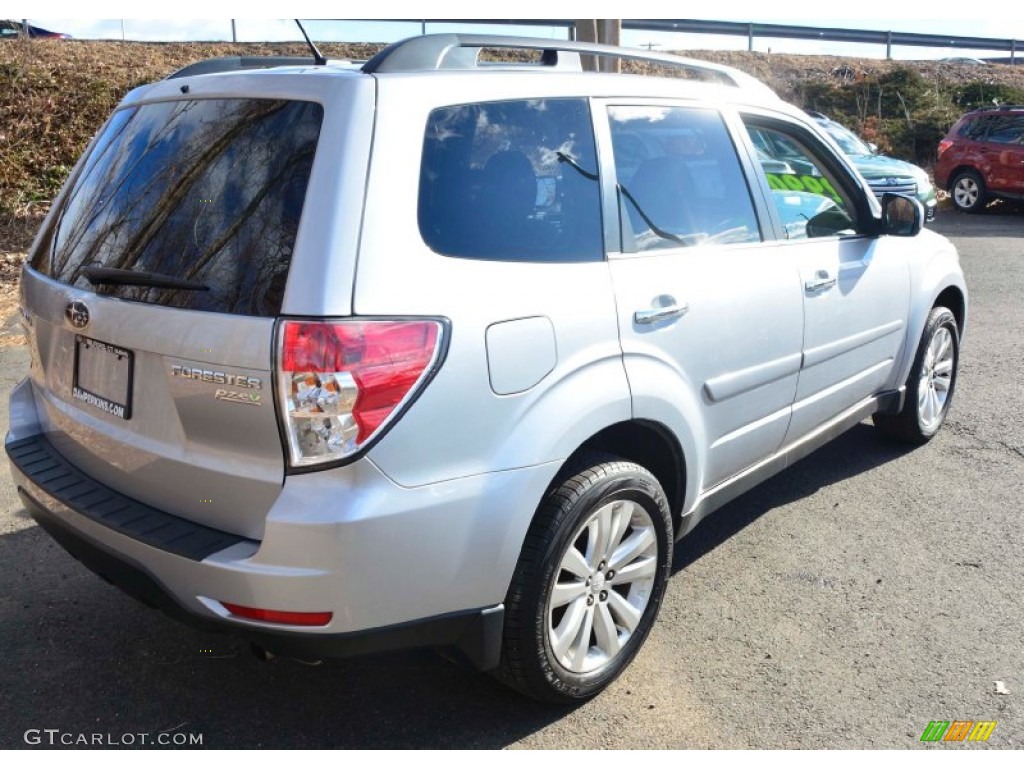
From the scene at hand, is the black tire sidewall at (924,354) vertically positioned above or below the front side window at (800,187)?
below

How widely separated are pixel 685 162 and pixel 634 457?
1.08 metres

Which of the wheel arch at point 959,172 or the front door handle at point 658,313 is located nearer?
the front door handle at point 658,313

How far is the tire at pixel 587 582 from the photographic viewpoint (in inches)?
102

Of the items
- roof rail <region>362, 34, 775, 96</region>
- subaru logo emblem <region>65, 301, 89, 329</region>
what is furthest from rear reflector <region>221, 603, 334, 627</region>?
roof rail <region>362, 34, 775, 96</region>

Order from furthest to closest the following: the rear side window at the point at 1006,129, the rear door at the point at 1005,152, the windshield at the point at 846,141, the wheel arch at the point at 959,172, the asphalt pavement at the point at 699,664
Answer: the wheel arch at the point at 959,172 → the rear side window at the point at 1006,129 → the rear door at the point at 1005,152 → the windshield at the point at 846,141 → the asphalt pavement at the point at 699,664

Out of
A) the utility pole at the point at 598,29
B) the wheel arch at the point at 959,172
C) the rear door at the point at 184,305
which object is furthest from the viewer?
the wheel arch at the point at 959,172

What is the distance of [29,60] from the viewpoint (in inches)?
524

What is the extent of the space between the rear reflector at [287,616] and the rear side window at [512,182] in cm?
96

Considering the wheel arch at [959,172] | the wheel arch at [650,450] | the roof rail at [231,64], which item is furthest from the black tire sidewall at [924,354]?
the wheel arch at [959,172]

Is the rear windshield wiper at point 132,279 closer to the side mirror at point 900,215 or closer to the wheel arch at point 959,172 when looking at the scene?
the side mirror at point 900,215

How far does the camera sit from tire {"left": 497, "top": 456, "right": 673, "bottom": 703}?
2596 mm

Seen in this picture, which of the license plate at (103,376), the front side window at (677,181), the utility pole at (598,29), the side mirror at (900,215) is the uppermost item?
the utility pole at (598,29)

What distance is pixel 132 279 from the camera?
8.38 feet

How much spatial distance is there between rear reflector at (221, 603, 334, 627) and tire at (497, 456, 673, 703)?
0.54 metres
